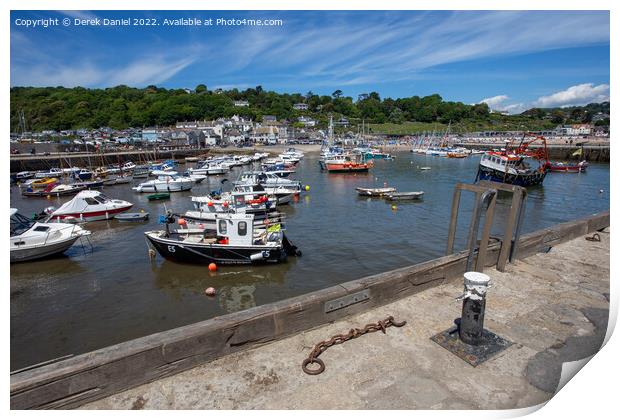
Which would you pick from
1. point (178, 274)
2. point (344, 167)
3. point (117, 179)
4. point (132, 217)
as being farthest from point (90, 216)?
point (344, 167)

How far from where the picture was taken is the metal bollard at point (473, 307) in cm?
475

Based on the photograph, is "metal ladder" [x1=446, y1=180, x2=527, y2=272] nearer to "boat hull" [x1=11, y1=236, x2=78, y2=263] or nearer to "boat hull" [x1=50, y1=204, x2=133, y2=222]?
"boat hull" [x1=11, y1=236, x2=78, y2=263]

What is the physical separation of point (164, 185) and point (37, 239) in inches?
834

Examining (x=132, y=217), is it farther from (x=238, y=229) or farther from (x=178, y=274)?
(x=238, y=229)

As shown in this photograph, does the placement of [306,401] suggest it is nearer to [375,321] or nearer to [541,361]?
[375,321]

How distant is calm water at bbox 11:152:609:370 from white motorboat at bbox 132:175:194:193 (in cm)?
959

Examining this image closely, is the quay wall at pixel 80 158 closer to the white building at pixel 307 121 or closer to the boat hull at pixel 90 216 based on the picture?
the boat hull at pixel 90 216

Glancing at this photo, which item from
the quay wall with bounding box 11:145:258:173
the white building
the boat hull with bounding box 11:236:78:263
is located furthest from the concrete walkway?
the white building

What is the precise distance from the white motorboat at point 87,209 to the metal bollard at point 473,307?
25.6 metres

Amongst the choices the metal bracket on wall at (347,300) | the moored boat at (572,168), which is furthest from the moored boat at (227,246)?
the moored boat at (572,168)

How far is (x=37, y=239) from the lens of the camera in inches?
640

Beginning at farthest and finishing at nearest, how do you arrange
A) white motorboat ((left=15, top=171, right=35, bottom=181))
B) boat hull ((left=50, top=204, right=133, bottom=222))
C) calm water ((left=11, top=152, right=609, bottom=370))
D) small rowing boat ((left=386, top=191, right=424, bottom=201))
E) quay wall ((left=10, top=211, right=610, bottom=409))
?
white motorboat ((left=15, top=171, right=35, bottom=181)) < small rowing boat ((left=386, top=191, right=424, bottom=201)) < boat hull ((left=50, top=204, right=133, bottom=222)) < calm water ((left=11, top=152, right=609, bottom=370)) < quay wall ((left=10, top=211, right=610, bottom=409))

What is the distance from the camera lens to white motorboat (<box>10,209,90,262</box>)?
16094 mm
